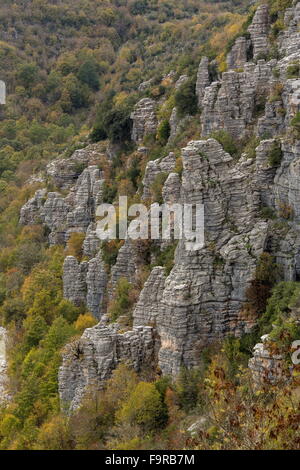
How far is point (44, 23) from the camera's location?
479 ft

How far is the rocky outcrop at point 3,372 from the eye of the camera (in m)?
59.9

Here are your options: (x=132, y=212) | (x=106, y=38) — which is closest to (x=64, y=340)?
(x=132, y=212)

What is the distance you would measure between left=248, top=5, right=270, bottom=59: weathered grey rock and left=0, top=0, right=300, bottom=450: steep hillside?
0.11 metres

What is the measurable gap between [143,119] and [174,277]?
28097 millimetres

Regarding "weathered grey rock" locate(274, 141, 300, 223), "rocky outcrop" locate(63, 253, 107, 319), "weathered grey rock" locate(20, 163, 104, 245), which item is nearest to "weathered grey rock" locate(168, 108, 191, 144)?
"weathered grey rock" locate(20, 163, 104, 245)

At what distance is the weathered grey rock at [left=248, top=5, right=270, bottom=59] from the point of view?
190 ft

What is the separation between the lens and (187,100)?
204 ft

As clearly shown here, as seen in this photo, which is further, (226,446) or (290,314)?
(290,314)

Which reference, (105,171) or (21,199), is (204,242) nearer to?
(105,171)

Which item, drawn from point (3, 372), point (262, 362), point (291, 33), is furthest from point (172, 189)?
point (3, 372)

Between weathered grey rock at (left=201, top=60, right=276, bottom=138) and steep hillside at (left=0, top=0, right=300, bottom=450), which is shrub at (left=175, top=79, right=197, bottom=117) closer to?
steep hillside at (left=0, top=0, right=300, bottom=450)

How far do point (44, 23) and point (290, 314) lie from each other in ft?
378

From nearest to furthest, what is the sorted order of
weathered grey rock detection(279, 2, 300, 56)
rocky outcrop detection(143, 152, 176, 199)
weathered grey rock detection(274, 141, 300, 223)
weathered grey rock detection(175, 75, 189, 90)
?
weathered grey rock detection(274, 141, 300, 223)
weathered grey rock detection(279, 2, 300, 56)
rocky outcrop detection(143, 152, 176, 199)
weathered grey rock detection(175, 75, 189, 90)

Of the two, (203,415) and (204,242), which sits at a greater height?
(204,242)
